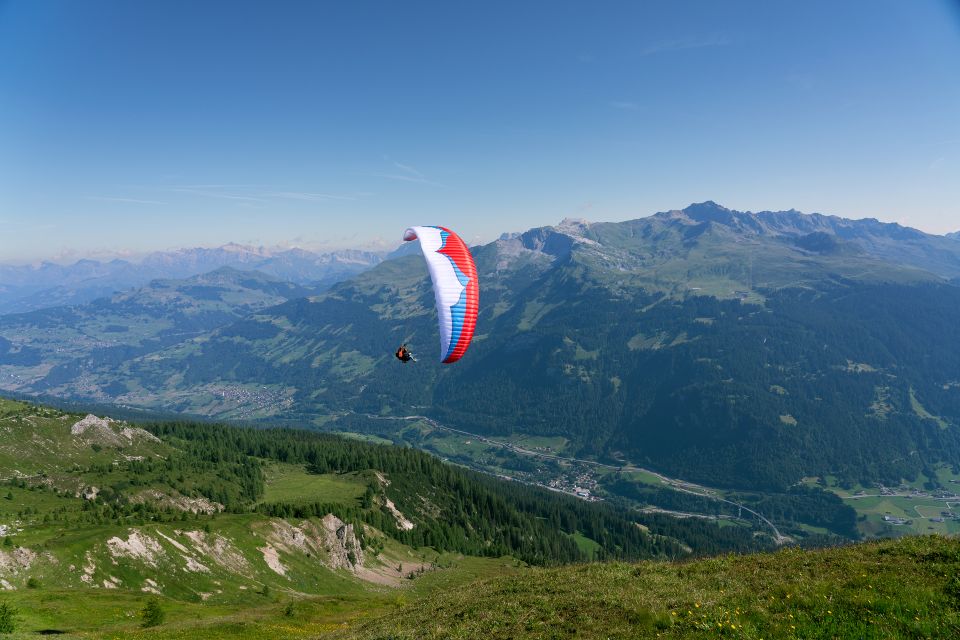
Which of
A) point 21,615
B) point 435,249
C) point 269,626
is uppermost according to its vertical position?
point 435,249

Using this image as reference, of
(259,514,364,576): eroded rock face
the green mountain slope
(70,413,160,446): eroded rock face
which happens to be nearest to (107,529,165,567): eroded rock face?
the green mountain slope

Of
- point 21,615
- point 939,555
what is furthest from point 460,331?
point 21,615

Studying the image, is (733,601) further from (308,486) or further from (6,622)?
(308,486)

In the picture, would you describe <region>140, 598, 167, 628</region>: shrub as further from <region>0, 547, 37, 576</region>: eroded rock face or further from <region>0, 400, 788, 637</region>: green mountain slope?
<region>0, 547, 37, 576</region>: eroded rock face

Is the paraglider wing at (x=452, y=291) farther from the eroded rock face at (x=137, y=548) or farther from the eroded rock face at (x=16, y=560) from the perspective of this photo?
the eroded rock face at (x=137, y=548)

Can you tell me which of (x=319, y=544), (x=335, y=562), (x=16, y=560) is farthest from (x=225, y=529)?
(x=16, y=560)

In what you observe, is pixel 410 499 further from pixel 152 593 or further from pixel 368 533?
pixel 152 593

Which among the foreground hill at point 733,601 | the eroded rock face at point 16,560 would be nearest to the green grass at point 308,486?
the eroded rock face at point 16,560
